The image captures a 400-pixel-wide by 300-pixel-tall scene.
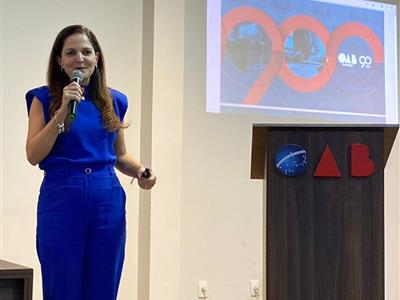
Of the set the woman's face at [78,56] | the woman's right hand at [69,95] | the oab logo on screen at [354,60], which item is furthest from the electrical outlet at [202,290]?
the woman's right hand at [69,95]

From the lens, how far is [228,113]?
4.26m

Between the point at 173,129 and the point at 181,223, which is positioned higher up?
the point at 173,129

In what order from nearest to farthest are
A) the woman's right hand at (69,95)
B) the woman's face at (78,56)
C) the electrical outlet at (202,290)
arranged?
the woman's right hand at (69,95) < the woman's face at (78,56) < the electrical outlet at (202,290)

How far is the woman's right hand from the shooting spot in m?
1.84

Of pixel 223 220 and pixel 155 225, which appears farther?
pixel 223 220

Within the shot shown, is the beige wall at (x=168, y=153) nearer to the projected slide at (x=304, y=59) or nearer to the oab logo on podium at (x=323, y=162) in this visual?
the projected slide at (x=304, y=59)

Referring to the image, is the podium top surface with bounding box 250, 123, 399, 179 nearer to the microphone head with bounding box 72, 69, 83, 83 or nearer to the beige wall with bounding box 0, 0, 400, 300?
the microphone head with bounding box 72, 69, 83, 83

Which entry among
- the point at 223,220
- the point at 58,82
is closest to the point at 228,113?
the point at 223,220

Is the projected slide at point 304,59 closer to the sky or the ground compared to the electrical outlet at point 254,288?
closer to the sky

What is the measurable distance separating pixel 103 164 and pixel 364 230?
86 centimetres

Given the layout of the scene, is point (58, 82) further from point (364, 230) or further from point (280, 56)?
point (280, 56)

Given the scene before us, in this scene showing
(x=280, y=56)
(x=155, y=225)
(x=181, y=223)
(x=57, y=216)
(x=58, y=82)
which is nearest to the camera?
(x=57, y=216)

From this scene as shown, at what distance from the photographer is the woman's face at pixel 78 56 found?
198 centimetres

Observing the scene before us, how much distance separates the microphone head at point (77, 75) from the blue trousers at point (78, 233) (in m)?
0.24
